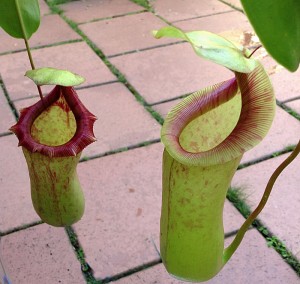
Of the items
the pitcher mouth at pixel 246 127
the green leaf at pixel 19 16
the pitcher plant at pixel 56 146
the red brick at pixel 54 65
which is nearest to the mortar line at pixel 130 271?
the pitcher plant at pixel 56 146

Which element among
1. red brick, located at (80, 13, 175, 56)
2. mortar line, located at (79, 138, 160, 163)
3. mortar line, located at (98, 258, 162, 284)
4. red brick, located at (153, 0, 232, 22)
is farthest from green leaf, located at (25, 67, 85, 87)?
red brick, located at (153, 0, 232, 22)

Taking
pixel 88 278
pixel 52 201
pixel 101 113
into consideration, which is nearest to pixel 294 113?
pixel 101 113

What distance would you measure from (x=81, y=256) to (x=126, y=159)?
393mm

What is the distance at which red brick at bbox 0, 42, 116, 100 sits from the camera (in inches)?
70.4

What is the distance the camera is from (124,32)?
7.18ft

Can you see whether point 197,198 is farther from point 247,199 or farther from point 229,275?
point 247,199

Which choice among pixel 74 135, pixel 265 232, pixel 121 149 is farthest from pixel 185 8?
pixel 74 135

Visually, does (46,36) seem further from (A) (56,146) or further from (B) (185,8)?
(A) (56,146)

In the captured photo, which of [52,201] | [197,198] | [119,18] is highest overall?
[197,198]

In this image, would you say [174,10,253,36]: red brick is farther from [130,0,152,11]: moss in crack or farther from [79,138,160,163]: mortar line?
[79,138,160,163]: mortar line

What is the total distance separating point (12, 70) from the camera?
1.91 metres

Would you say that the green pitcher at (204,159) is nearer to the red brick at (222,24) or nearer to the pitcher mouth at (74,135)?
the pitcher mouth at (74,135)

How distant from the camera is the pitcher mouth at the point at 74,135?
78 cm

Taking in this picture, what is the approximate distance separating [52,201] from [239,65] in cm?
50
